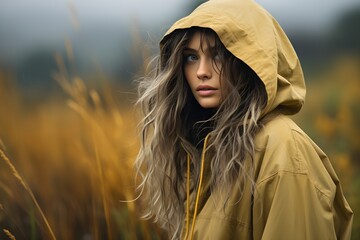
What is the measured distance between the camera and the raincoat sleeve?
187cm

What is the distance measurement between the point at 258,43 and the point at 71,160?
1410 millimetres

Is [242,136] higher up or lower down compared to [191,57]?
lower down

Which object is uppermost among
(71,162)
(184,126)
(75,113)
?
(184,126)

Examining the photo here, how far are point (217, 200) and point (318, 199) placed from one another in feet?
1.02

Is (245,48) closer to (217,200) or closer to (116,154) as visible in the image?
(217,200)

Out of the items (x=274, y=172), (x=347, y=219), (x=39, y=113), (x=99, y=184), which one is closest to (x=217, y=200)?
(x=274, y=172)

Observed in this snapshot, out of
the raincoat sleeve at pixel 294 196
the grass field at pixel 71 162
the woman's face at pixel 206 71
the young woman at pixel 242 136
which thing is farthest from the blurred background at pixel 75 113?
the raincoat sleeve at pixel 294 196

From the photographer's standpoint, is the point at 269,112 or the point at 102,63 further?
the point at 102,63

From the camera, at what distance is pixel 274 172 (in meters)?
1.90

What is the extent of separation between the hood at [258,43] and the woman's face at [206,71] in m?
0.06

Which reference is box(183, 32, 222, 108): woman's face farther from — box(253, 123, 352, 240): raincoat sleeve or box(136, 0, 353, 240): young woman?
box(253, 123, 352, 240): raincoat sleeve

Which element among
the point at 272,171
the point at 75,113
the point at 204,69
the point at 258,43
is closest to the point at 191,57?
the point at 204,69

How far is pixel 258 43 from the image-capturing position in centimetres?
202

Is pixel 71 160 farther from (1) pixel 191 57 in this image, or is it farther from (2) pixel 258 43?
(2) pixel 258 43
